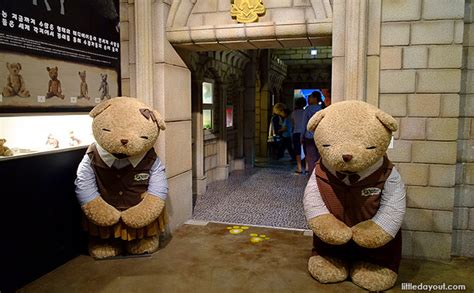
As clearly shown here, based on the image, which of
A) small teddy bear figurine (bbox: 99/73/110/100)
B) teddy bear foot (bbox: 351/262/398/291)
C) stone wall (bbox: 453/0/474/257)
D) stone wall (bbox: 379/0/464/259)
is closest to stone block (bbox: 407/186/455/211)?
stone wall (bbox: 379/0/464/259)

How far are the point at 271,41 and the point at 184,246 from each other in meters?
1.94

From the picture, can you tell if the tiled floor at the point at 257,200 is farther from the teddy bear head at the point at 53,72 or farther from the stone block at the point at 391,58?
the teddy bear head at the point at 53,72

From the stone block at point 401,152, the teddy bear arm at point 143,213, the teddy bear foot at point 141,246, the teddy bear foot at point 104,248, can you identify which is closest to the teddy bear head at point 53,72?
the teddy bear arm at point 143,213

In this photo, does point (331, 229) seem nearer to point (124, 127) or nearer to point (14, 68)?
point (124, 127)

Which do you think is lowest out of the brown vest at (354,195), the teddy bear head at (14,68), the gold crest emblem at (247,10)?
the brown vest at (354,195)

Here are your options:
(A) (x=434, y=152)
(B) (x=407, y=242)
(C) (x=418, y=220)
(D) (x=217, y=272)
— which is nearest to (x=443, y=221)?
(C) (x=418, y=220)

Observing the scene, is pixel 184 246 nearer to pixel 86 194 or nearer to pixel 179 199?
pixel 179 199

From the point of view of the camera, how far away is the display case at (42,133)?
9.25 ft

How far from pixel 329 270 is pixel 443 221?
109 cm

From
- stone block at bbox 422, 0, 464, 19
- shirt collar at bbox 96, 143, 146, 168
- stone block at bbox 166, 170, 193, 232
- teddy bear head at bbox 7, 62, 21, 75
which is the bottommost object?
stone block at bbox 166, 170, 193, 232

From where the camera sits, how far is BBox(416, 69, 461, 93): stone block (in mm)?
3041

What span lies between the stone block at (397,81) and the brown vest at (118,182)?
6.53 ft

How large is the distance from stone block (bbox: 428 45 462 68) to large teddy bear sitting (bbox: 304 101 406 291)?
2.83 ft

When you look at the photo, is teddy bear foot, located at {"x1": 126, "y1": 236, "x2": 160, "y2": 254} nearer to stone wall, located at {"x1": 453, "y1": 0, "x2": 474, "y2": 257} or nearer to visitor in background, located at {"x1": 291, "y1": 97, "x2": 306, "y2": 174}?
stone wall, located at {"x1": 453, "y1": 0, "x2": 474, "y2": 257}
